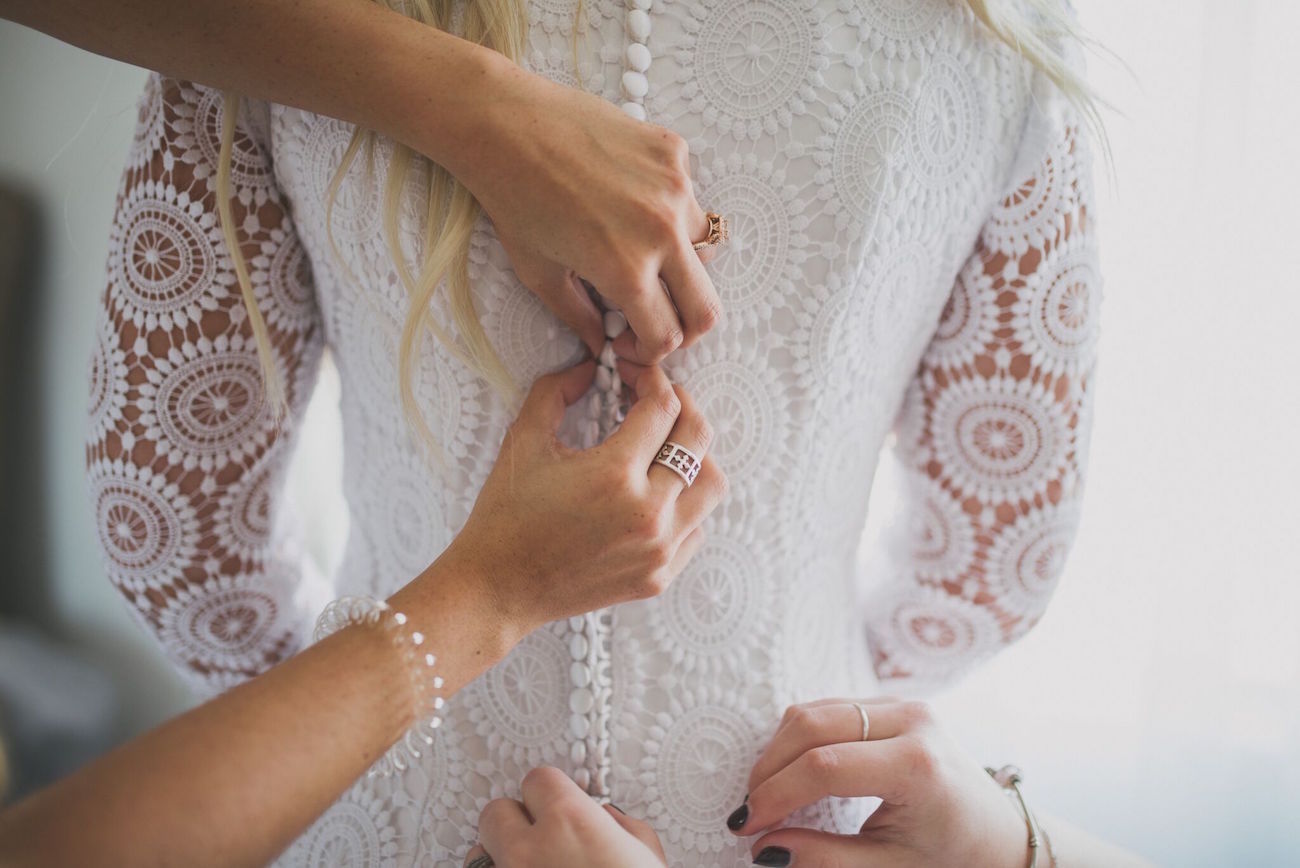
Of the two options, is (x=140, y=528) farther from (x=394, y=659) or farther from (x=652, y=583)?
(x=652, y=583)

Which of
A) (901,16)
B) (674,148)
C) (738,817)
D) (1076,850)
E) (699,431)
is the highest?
(901,16)

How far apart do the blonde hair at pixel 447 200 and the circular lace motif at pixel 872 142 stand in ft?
0.36

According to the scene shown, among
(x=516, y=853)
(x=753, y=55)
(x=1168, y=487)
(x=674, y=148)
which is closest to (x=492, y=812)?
(x=516, y=853)

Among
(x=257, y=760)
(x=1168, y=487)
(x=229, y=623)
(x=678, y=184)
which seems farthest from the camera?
(x=1168, y=487)

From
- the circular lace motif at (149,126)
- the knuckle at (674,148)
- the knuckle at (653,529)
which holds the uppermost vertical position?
the circular lace motif at (149,126)

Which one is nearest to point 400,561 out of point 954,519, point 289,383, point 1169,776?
point 289,383

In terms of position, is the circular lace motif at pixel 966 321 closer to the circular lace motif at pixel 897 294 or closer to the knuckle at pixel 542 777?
the circular lace motif at pixel 897 294

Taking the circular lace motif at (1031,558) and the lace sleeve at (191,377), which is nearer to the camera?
the lace sleeve at (191,377)

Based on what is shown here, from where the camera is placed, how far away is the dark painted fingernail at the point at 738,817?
0.65 meters

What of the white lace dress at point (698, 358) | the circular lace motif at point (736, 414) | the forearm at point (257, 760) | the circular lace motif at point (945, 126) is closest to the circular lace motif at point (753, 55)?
the white lace dress at point (698, 358)

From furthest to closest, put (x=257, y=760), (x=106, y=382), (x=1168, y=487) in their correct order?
1. (x=1168, y=487)
2. (x=106, y=382)
3. (x=257, y=760)

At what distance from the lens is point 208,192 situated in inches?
26.9

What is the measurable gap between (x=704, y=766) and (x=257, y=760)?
1.27ft

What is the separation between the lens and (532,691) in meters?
0.69
